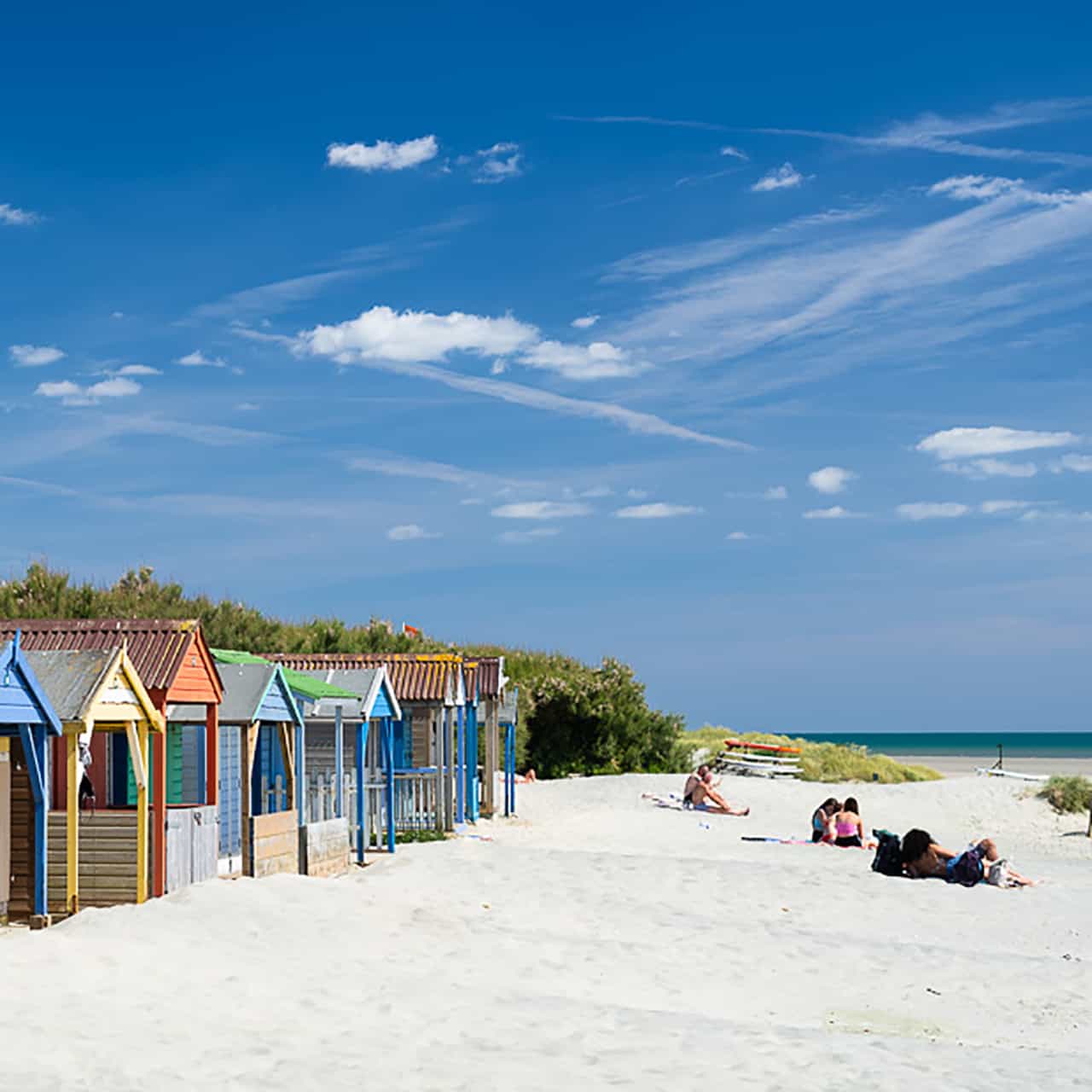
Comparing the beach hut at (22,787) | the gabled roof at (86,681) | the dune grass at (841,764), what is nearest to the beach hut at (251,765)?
the gabled roof at (86,681)

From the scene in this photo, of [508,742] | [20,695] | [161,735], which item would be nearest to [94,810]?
[161,735]

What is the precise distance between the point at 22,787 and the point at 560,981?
5649mm

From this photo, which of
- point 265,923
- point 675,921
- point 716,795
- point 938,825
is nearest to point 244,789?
point 265,923

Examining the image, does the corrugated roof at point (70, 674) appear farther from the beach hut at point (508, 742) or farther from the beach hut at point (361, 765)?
the beach hut at point (508, 742)

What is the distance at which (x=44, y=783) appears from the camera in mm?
14172

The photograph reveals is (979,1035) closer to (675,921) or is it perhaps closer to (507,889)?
(675,921)

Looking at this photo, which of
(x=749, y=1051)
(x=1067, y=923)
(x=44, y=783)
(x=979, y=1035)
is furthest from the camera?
(x=1067, y=923)

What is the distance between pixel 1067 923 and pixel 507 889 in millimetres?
6910

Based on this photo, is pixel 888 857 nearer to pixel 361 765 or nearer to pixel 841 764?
pixel 361 765

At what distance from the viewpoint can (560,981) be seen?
13.7m

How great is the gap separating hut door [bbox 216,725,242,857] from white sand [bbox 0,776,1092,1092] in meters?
1.86

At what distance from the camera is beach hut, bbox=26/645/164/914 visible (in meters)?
14.5

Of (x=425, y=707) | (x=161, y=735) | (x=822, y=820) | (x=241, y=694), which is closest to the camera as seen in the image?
(x=161, y=735)

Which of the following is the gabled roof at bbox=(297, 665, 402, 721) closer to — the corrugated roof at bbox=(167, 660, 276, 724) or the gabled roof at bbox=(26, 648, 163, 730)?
the corrugated roof at bbox=(167, 660, 276, 724)
